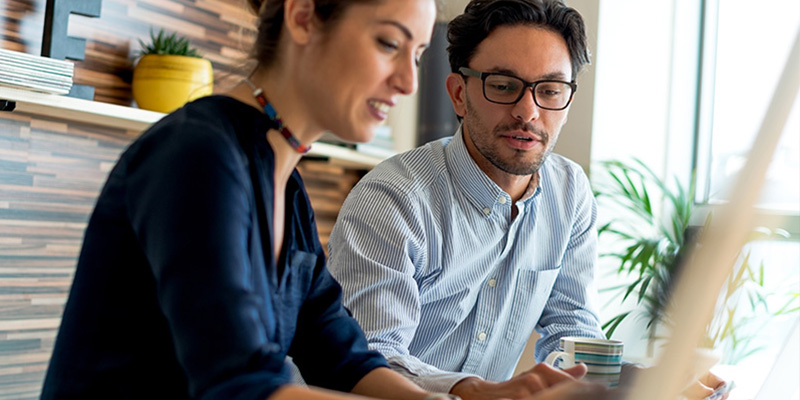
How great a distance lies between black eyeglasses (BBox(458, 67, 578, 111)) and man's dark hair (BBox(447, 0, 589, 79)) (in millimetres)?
101

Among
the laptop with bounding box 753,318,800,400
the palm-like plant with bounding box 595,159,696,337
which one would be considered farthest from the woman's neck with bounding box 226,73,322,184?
the palm-like plant with bounding box 595,159,696,337

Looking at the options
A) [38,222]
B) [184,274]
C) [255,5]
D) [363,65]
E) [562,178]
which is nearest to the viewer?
[184,274]

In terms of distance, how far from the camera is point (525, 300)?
1.81 metres

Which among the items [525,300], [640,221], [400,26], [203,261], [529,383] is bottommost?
[640,221]

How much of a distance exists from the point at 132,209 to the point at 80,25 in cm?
217

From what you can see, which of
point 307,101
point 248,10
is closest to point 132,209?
point 307,101

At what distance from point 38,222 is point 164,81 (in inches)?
23.1

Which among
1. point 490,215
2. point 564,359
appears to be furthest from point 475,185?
point 564,359

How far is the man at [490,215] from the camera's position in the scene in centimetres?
164

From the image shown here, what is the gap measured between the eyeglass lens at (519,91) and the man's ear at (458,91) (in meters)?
0.10

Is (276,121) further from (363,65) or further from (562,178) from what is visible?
(562,178)

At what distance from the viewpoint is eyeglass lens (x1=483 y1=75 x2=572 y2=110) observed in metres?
1.76

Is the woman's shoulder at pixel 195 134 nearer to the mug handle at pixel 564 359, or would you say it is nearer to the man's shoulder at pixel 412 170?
the mug handle at pixel 564 359

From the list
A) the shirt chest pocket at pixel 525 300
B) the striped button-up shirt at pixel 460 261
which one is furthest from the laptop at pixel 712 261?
the shirt chest pocket at pixel 525 300
